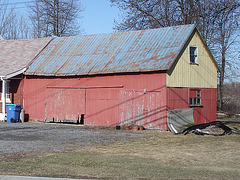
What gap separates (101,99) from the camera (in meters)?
21.2

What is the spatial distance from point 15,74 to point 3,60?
355cm

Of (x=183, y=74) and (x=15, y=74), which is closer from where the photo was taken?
(x=183, y=74)

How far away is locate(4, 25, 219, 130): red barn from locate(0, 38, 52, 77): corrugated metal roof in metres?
0.95

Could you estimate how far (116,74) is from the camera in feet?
67.9

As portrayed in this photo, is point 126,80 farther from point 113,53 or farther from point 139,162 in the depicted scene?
point 139,162

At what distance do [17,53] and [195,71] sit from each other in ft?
43.5

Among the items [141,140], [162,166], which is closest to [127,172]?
[162,166]

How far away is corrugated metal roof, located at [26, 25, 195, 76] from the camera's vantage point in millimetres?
20031

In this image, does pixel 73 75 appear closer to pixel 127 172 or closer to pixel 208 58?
pixel 208 58

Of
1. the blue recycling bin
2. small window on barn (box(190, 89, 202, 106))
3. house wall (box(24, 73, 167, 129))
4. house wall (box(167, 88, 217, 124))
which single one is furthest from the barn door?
small window on barn (box(190, 89, 202, 106))

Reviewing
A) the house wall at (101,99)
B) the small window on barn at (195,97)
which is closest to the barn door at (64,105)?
the house wall at (101,99)

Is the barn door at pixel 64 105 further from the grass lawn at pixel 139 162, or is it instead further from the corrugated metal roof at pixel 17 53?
the grass lawn at pixel 139 162

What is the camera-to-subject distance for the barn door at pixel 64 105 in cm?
2191

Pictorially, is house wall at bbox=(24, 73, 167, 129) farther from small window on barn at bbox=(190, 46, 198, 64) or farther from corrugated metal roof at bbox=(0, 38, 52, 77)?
small window on barn at bbox=(190, 46, 198, 64)
